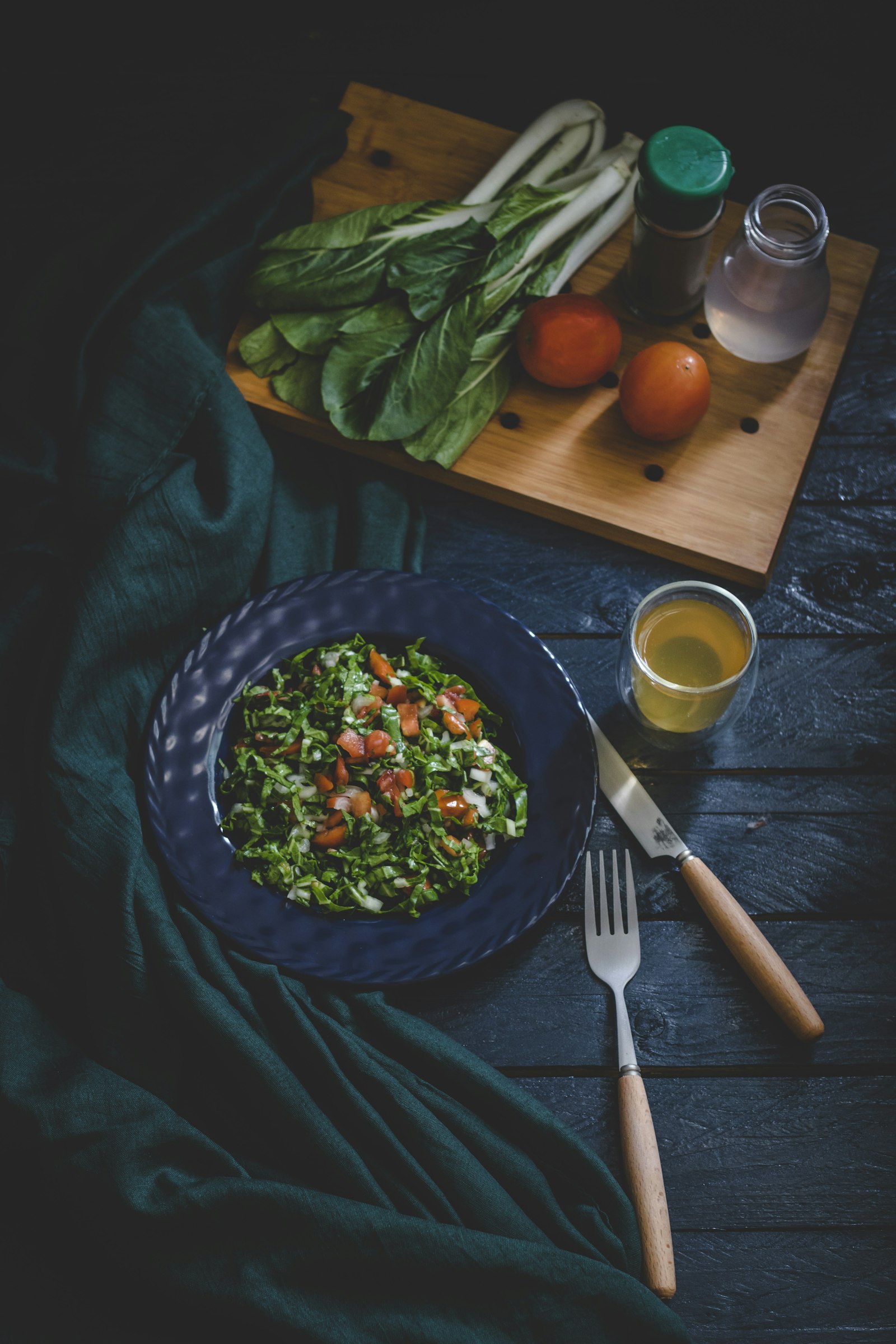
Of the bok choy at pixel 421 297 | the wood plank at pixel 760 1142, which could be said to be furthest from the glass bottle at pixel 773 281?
the wood plank at pixel 760 1142

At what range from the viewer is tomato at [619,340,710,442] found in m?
1.65

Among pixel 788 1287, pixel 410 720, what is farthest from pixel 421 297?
pixel 788 1287

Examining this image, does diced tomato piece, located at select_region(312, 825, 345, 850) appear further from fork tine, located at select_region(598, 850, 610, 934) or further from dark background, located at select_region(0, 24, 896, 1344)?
fork tine, located at select_region(598, 850, 610, 934)

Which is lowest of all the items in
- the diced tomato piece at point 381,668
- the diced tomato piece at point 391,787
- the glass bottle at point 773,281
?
the diced tomato piece at point 391,787

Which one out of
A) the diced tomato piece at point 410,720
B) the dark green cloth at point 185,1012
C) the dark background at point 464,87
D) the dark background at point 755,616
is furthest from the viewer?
the dark background at point 464,87

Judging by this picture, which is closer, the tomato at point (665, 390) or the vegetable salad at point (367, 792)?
the vegetable salad at point (367, 792)

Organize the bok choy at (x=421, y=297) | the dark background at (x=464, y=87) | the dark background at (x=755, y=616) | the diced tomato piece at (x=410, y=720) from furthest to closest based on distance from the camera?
the dark background at (x=464, y=87) < the bok choy at (x=421, y=297) < the diced tomato piece at (x=410, y=720) < the dark background at (x=755, y=616)

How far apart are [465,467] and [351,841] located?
→ 61 cm

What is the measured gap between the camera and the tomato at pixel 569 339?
1684 mm

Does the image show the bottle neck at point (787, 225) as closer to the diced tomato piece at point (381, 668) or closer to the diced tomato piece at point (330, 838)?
the diced tomato piece at point (381, 668)

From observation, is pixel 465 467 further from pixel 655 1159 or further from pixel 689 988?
pixel 655 1159

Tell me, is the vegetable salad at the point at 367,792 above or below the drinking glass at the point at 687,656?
below

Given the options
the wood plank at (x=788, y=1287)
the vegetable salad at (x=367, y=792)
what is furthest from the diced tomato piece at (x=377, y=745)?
the wood plank at (x=788, y=1287)

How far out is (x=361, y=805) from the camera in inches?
60.7
